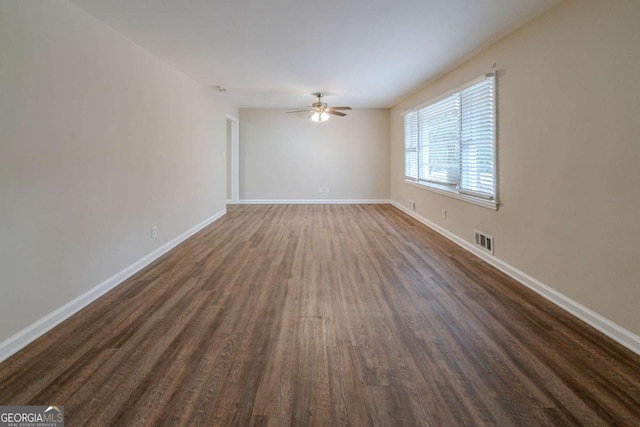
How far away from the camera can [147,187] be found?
157 inches

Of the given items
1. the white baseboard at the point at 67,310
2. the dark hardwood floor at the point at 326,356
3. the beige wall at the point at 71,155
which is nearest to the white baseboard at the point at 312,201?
the beige wall at the point at 71,155

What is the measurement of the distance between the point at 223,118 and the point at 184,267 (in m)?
4.23

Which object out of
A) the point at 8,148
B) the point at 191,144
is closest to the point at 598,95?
the point at 8,148

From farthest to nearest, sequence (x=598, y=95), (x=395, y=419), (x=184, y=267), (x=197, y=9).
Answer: (x=184, y=267) < (x=197, y=9) < (x=598, y=95) < (x=395, y=419)

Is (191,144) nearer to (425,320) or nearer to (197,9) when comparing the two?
(197,9)

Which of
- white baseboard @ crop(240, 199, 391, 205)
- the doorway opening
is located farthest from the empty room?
white baseboard @ crop(240, 199, 391, 205)

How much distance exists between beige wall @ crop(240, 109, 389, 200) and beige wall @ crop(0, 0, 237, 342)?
4396mm

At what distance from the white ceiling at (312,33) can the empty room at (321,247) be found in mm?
34

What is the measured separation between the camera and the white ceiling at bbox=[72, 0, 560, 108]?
2.81m

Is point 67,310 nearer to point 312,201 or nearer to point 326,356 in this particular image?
Result: point 326,356

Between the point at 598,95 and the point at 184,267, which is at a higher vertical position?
the point at 598,95

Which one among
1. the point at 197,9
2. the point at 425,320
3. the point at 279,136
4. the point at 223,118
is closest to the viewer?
the point at 425,320

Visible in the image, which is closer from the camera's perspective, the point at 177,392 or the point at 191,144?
the point at 177,392

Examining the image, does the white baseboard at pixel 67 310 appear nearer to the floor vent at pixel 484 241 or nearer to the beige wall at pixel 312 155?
the floor vent at pixel 484 241
